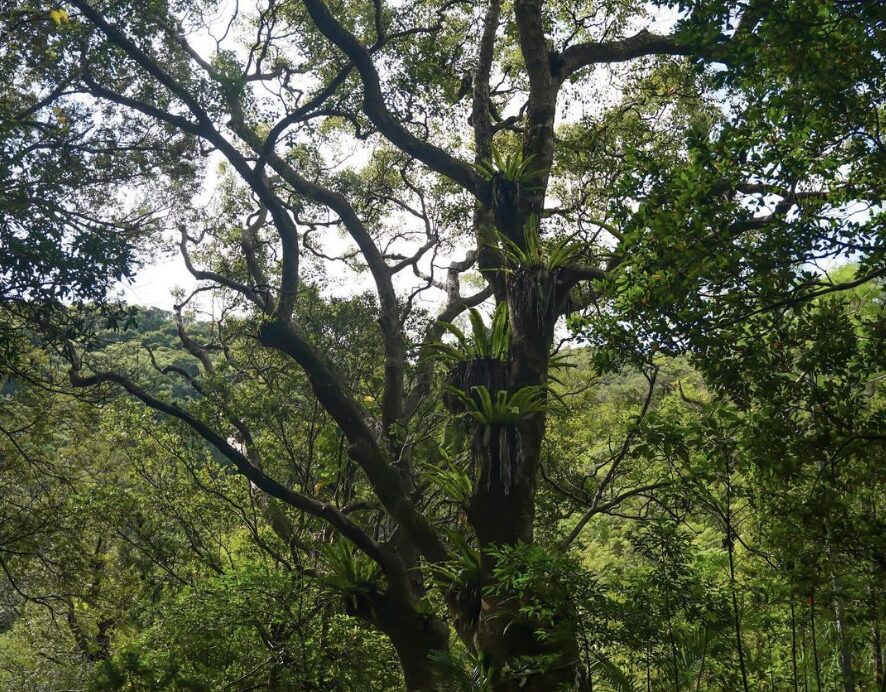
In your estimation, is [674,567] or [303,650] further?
[303,650]

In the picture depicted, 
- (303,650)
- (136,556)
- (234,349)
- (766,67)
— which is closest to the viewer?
(766,67)

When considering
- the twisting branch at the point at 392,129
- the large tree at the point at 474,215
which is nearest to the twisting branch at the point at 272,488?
the large tree at the point at 474,215

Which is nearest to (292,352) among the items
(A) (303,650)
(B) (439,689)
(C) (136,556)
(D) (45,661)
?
(A) (303,650)

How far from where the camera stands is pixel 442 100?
8.32 meters

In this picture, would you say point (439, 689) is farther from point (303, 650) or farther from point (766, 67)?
point (766, 67)

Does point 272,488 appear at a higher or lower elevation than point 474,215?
lower

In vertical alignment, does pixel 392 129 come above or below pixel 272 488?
above

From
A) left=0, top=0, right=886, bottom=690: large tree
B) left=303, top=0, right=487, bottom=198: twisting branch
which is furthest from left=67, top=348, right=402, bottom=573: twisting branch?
left=303, top=0, right=487, bottom=198: twisting branch

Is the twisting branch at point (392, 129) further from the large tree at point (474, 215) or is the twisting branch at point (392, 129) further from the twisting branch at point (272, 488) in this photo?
the twisting branch at point (272, 488)

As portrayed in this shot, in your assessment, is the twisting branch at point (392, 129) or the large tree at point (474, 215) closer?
the large tree at point (474, 215)

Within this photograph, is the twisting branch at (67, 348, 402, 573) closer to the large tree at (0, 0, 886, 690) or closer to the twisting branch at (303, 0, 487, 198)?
the large tree at (0, 0, 886, 690)

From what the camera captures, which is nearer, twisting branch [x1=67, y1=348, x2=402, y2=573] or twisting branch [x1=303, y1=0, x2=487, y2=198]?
twisting branch [x1=67, y1=348, x2=402, y2=573]

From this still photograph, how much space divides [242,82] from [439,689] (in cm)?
560

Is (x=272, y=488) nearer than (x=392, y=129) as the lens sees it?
Yes
